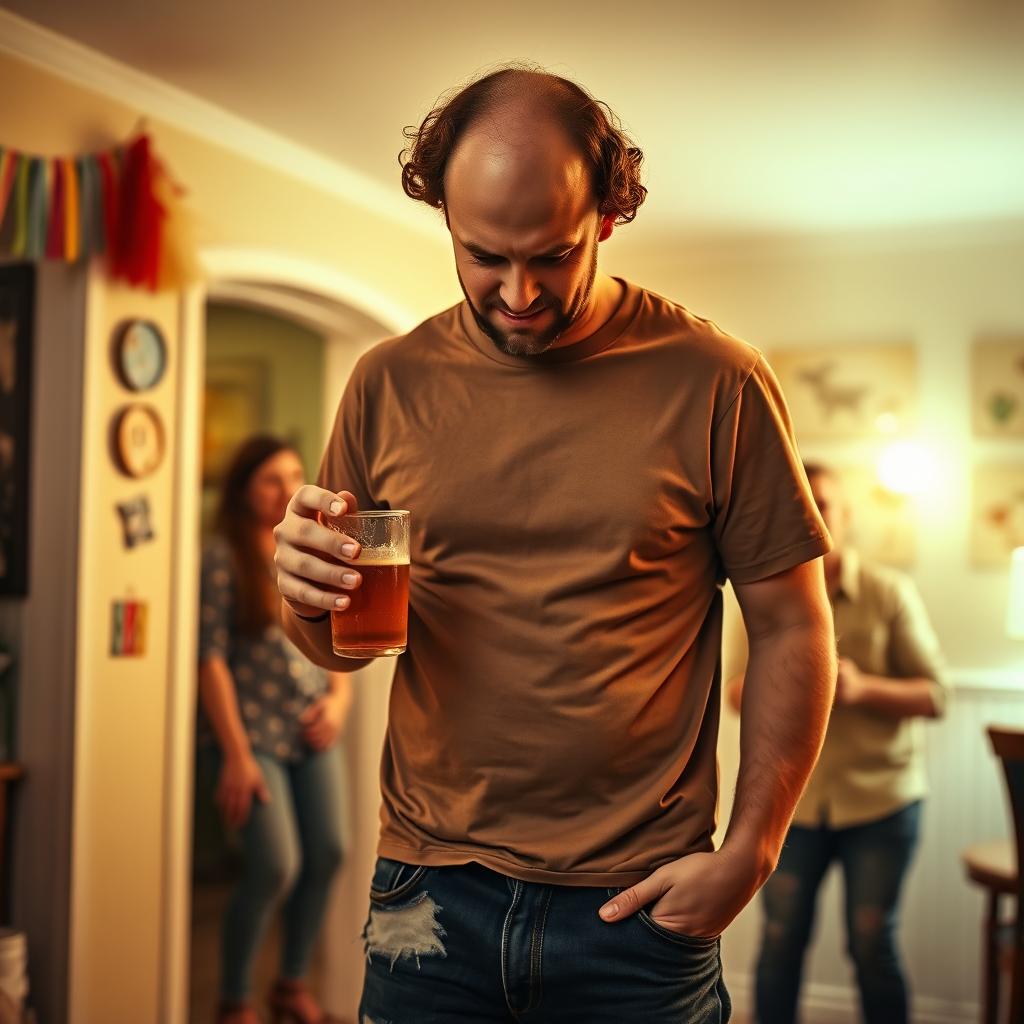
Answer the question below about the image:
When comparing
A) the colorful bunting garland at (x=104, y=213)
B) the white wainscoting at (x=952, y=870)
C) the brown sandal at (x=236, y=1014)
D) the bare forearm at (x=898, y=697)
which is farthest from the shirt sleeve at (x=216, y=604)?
the white wainscoting at (x=952, y=870)

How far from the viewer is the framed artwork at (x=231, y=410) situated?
6113 millimetres

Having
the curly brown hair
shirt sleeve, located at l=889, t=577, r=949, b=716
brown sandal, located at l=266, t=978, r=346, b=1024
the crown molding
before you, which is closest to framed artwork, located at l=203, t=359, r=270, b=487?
the crown molding

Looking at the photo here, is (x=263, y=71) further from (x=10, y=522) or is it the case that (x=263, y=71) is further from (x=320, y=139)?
(x=10, y=522)

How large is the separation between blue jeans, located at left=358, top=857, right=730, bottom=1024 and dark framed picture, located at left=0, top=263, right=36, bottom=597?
2.06m

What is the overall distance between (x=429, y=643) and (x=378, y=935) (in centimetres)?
31

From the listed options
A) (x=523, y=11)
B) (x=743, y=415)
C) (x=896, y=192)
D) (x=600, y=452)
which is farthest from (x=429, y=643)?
(x=896, y=192)

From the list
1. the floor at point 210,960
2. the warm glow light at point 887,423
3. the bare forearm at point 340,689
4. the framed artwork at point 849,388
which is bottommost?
the floor at point 210,960

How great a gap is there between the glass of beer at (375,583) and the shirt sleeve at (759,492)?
0.33m

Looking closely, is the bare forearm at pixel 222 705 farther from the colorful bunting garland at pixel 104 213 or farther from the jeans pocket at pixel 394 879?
the jeans pocket at pixel 394 879

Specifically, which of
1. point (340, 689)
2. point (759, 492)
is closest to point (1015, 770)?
point (340, 689)

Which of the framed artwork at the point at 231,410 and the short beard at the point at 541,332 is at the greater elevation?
the framed artwork at the point at 231,410

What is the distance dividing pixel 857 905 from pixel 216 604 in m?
1.84

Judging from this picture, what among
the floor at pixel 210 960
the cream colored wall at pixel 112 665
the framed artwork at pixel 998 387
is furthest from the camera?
the framed artwork at pixel 998 387

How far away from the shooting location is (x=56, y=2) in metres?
2.69
